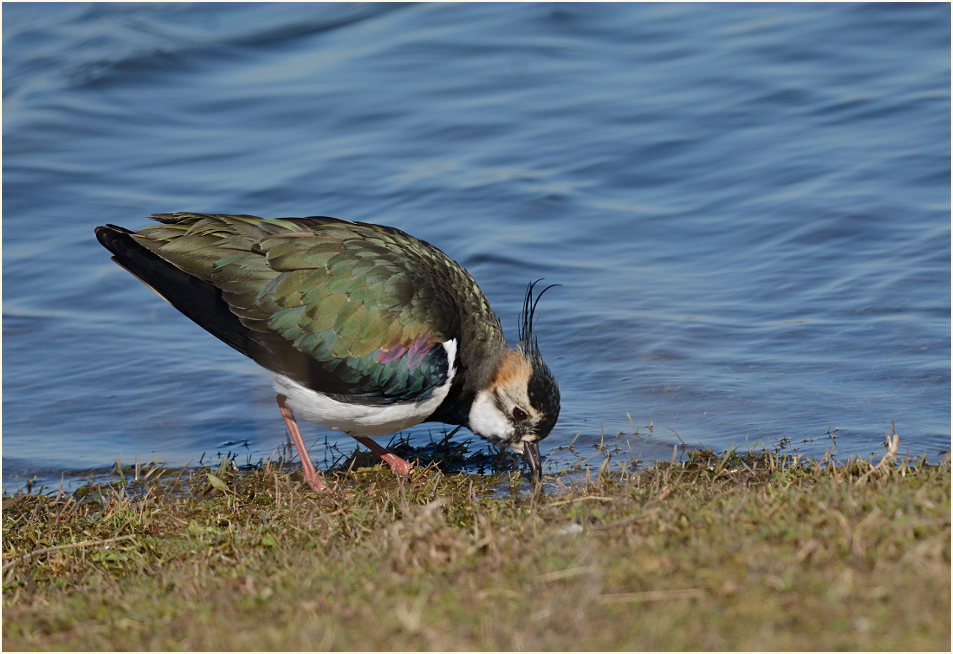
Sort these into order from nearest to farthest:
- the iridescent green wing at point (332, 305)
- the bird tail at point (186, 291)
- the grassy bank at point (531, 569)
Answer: the grassy bank at point (531, 569) → the iridescent green wing at point (332, 305) → the bird tail at point (186, 291)

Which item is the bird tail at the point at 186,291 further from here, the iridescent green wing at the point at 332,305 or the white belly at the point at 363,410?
the white belly at the point at 363,410

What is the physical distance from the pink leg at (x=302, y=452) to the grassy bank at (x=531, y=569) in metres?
0.37

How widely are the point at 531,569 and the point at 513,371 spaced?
108 inches

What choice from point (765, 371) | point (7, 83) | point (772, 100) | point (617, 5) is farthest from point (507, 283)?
point (7, 83)

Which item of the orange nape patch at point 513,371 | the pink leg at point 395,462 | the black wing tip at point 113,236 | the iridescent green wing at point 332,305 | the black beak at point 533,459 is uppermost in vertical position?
the black wing tip at point 113,236

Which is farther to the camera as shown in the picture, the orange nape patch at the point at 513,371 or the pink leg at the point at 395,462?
the orange nape patch at the point at 513,371

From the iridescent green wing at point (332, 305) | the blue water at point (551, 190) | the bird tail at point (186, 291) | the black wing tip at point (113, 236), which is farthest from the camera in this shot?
the blue water at point (551, 190)

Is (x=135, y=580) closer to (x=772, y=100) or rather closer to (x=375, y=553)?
(x=375, y=553)

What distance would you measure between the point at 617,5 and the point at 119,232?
11151 millimetres

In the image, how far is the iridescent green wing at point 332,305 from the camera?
626 centimetres

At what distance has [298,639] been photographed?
3490 mm

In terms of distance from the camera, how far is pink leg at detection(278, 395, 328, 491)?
20.1 ft

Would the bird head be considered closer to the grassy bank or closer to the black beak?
the black beak

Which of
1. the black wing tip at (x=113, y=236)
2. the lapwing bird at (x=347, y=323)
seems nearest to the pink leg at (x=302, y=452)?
the lapwing bird at (x=347, y=323)
